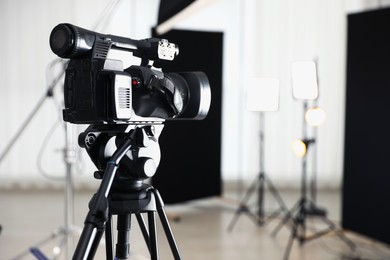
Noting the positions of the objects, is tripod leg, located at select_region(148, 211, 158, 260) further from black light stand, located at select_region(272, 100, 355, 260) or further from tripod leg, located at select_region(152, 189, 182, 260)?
black light stand, located at select_region(272, 100, 355, 260)

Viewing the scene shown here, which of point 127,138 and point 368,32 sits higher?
point 368,32

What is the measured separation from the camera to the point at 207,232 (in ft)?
11.5

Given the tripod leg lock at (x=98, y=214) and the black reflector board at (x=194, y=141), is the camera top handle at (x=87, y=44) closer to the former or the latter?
the tripod leg lock at (x=98, y=214)

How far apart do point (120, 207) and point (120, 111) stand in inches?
9.2

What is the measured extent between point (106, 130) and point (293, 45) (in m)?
4.29

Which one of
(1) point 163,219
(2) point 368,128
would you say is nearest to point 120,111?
(1) point 163,219

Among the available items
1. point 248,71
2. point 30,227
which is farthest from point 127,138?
point 248,71

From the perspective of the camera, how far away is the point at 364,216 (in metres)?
3.10

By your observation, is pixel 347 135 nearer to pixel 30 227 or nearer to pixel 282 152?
pixel 282 152

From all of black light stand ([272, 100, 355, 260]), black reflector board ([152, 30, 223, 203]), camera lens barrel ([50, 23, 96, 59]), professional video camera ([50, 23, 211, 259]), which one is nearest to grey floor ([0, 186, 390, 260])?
black light stand ([272, 100, 355, 260])

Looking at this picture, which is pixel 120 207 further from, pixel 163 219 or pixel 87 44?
pixel 87 44

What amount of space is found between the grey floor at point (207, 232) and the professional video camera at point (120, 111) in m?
0.78

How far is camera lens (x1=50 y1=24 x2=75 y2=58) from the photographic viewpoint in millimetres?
968

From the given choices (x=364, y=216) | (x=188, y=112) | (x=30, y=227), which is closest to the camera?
(x=188, y=112)
